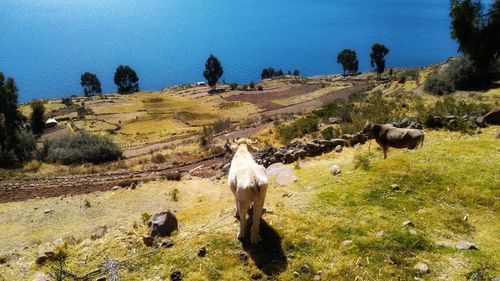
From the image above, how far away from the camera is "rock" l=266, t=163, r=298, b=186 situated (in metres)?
13.5

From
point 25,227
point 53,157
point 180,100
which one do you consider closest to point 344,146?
point 25,227

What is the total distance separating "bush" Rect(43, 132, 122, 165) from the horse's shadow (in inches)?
897

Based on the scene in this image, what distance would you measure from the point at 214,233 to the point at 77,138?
85.1 feet

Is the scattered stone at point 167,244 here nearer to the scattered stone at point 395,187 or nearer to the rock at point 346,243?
the rock at point 346,243

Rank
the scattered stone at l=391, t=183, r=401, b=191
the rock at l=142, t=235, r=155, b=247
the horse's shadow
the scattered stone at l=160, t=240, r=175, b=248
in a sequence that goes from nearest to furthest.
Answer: the horse's shadow < the scattered stone at l=160, t=240, r=175, b=248 < the rock at l=142, t=235, r=155, b=247 < the scattered stone at l=391, t=183, r=401, b=191

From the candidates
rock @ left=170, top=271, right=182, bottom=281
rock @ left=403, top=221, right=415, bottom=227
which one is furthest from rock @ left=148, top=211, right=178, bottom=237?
rock @ left=403, top=221, right=415, bottom=227

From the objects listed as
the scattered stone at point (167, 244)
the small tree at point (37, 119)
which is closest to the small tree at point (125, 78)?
the small tree at point (37, 119)

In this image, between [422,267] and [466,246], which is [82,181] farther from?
[466,246]

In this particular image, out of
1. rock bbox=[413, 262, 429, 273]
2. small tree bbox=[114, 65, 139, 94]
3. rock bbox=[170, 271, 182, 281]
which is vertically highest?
small tree bbox=[114, 65, 139, 94]

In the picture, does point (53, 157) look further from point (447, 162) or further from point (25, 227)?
point (447, 162)

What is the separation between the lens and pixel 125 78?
4628 inches

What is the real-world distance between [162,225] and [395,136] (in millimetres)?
8566

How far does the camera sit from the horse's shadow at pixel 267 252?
8578 mm

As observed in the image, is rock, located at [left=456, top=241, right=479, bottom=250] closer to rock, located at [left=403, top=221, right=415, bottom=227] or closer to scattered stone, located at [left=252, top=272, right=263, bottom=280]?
rock, located at [left=403, top=221, right=415, bottom=227]
